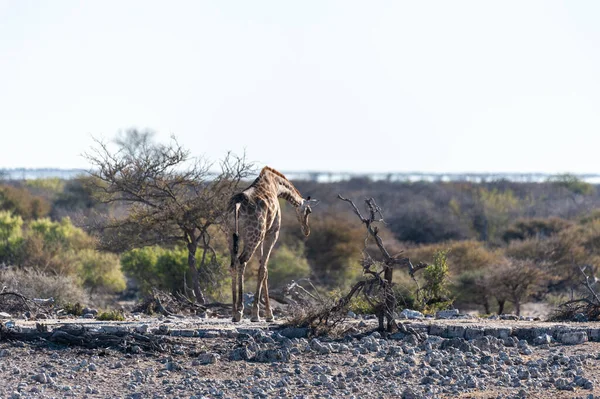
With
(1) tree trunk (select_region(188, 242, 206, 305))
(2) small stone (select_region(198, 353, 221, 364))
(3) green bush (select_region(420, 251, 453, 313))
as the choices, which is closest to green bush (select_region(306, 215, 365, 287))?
(1) tree trunk (select_region(188, 242, 206, 305))

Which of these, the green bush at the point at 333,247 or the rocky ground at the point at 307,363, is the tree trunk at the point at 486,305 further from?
the rocky ground at the point at 307,363

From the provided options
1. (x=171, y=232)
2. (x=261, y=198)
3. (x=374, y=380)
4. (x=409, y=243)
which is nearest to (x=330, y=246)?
(x=409, y=243)

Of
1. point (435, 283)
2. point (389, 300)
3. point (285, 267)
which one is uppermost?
point (389, 300)

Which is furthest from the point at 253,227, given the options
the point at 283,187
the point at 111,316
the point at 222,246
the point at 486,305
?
the point at 486,305

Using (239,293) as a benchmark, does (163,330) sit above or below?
below

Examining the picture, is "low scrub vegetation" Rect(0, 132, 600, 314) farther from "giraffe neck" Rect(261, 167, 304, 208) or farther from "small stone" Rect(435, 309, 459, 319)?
"giraffe neck" Rect(261, 167, 304, 208)

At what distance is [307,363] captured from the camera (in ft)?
50.5

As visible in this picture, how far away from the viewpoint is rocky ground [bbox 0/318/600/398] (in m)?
14.0

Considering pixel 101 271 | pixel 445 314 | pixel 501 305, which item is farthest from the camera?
pixel 101 271

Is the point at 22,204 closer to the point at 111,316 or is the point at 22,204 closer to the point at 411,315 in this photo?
the point at 111,316

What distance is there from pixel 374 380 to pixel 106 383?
11.0 ft

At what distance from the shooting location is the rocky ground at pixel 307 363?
1396cm

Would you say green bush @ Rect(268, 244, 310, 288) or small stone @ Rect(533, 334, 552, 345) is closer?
small stone @ Rect(533, 334, 552, 345)

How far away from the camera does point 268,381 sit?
47.2 feet
